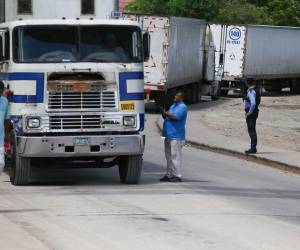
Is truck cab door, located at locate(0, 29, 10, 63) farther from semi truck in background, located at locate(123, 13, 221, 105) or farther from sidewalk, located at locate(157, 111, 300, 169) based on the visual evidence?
semi truck in background, located at locate(123, 13, 221, 105)

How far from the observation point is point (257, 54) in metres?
47.6

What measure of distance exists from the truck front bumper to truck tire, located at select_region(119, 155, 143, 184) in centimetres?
30

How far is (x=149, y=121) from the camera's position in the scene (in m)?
30.4

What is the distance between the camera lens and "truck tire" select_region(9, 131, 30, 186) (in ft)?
44.7

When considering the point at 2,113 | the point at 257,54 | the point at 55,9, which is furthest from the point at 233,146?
the point at 257,54

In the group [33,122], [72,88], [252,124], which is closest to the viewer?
[33,122]

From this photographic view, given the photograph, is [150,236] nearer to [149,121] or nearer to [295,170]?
[295,170]

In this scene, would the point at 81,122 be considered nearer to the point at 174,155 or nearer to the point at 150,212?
the point at 174,155

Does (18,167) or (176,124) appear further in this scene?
(176,124)

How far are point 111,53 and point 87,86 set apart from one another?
2.45ft

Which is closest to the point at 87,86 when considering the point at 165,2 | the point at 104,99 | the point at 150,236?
the point at 104,99

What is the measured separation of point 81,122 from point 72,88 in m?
0.59

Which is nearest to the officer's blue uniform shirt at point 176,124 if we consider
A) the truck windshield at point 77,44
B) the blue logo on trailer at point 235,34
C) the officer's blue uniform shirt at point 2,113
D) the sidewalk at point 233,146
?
the truck windshield at point 77,44

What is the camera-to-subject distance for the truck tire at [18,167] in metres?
13.6
